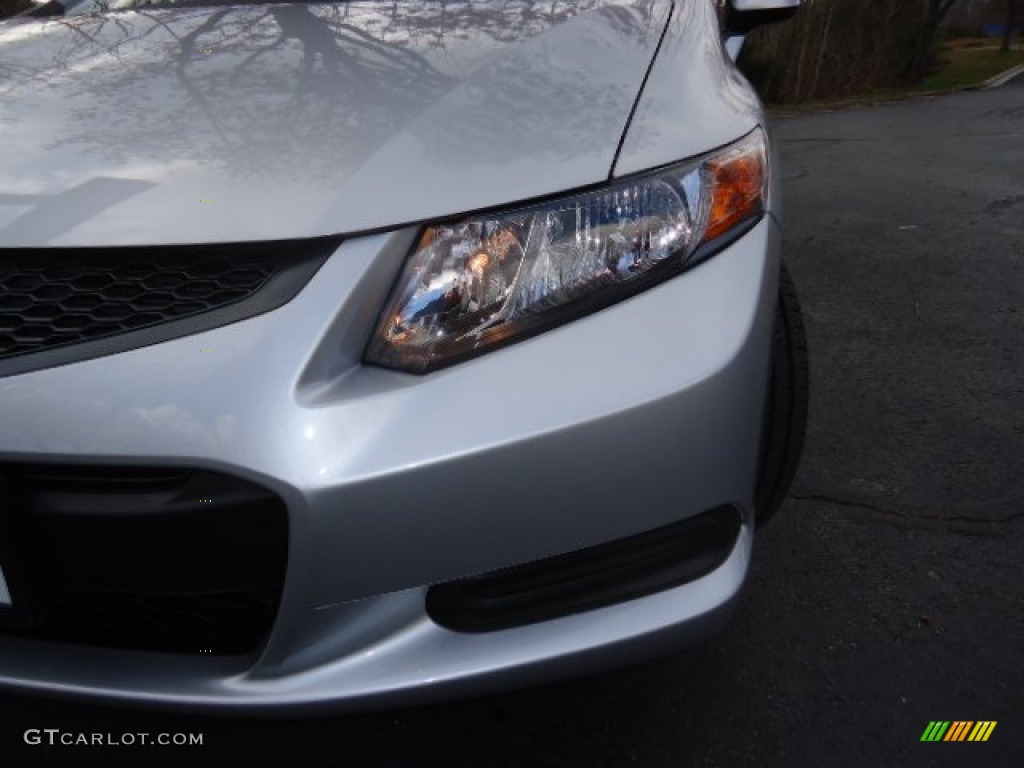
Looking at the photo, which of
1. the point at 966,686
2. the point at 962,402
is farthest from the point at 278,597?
the point at 962,402

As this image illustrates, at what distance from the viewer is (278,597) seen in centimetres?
116

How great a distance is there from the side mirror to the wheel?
966mm

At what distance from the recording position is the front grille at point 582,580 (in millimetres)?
1184

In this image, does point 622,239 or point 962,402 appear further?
point 962,402

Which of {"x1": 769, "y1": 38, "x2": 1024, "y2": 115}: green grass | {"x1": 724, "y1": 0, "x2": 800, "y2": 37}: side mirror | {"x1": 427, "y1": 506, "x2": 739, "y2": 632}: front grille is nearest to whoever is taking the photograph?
{"x1": 427, "y1": 506, "x2": 739, "y2": 632}: front grille

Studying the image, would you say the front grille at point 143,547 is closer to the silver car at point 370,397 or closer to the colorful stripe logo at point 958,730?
the silver car at point 370,397

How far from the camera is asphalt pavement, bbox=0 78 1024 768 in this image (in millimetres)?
1547

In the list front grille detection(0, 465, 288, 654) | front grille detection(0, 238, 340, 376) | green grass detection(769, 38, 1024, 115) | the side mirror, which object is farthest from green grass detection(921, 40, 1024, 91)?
front grille detection(0, 465, 288, 654)

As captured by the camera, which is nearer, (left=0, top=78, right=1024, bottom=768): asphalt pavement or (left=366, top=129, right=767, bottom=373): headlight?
(left=366, top=129, right=767, bottom=373): headlight

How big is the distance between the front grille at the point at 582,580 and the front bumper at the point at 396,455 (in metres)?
0.02

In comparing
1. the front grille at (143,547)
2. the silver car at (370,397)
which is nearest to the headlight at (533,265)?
the silver car at (370,397)

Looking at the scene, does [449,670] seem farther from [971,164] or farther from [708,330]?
[971,164]

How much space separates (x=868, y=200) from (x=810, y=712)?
198 inches

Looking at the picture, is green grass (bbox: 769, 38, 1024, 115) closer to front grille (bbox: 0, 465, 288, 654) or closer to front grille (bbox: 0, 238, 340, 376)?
front grille (bbox: 0, 238, 340, 376)
